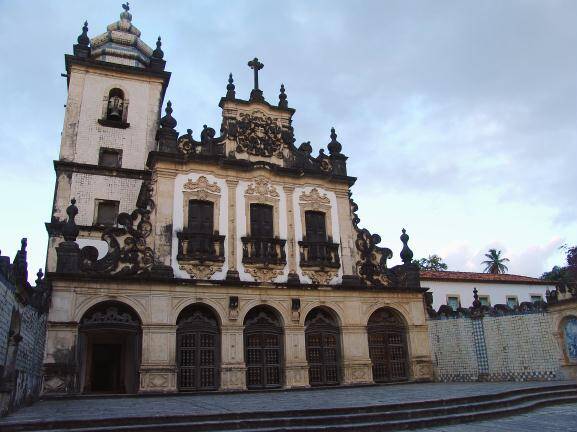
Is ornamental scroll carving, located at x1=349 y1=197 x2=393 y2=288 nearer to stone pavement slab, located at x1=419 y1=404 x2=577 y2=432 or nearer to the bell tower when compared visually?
stone pavement slab, located at x1=419 y1=404 x2=577 y2=432

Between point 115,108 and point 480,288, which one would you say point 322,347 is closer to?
point 115,108

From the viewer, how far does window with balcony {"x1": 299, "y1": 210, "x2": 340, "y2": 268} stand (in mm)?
19562

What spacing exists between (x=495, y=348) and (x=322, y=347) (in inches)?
264

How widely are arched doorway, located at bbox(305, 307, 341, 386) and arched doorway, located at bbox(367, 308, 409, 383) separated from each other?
1472 mm

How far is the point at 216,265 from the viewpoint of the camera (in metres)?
18.1

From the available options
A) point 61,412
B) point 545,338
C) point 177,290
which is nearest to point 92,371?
point 177,290

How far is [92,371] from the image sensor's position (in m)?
23.4

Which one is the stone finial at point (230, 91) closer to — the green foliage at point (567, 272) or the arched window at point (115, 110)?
the arched window at point (115, 110)

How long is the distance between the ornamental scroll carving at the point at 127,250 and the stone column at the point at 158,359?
83.0 inches

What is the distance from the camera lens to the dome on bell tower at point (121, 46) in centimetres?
2525

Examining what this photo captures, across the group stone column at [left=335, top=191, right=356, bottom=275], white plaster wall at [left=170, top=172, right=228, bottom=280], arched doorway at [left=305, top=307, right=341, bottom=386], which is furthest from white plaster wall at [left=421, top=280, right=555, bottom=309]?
white plaster wall at [left=170, top=172, right=228, bottom=280]

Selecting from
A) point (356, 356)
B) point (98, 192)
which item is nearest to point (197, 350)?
point (356, 356)

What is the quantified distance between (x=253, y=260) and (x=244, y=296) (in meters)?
1.38

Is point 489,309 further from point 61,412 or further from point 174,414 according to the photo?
point 61,412
